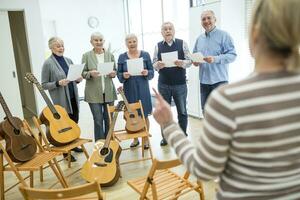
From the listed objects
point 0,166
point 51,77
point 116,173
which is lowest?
point 116,173

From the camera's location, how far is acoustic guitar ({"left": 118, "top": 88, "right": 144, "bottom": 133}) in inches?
133

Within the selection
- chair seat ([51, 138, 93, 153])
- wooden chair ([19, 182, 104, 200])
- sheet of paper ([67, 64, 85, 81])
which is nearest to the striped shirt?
wooden chair ([19, 182, 104, 200])

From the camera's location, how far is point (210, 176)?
2.72ft

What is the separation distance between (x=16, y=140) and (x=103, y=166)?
0.80 meters

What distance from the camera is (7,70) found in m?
5.19

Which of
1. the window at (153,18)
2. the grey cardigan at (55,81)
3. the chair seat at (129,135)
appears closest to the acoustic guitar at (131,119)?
the chair seat at (129,135)

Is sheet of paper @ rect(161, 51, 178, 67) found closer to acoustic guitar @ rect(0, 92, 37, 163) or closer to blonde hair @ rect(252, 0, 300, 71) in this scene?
acoustic guitar @ rect(0, 92, 37, 163)

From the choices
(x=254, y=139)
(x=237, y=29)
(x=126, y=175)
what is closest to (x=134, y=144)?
(x=126, y=175)

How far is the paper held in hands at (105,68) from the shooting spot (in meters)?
3.44

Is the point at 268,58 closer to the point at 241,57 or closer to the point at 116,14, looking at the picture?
the point at 241,57

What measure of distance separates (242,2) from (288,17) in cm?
398

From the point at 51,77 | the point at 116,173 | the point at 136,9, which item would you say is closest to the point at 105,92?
the point at 51,77

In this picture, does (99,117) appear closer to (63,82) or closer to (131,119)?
(131,119)

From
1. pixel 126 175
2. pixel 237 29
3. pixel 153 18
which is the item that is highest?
pixel 153 18
